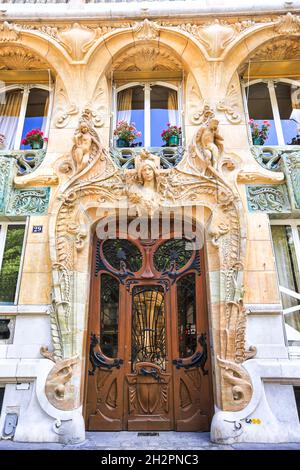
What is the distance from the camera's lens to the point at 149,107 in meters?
7.72

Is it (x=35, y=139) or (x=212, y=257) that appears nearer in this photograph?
(x=212, y=257)

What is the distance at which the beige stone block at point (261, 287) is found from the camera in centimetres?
557

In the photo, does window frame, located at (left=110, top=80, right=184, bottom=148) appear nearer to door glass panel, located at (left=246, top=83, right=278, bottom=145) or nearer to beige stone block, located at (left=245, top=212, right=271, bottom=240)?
door glass panel, located at (left=246, top=83, right=278, bottom=145)

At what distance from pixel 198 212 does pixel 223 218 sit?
51cm

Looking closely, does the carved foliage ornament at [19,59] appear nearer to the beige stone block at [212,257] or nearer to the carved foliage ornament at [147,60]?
the carved foliage ornament at [147,60]

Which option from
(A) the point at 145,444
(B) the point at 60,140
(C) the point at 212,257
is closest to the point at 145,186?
(C) the point at 212,257

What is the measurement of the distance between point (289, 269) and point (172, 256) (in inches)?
90.2

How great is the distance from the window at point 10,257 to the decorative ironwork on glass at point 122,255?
171 centimetres

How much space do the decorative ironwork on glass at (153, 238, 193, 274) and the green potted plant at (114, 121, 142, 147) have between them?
2502mm

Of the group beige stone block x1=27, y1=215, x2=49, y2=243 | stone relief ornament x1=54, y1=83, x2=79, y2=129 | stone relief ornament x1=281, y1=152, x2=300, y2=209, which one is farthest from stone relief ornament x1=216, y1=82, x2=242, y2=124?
beige stone block x1=27, y1=215, x2=49, y2=243

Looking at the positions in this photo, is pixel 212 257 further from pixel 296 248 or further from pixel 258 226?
pixel 296 248

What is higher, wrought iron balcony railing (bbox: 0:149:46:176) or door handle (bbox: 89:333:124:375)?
wrought iron balcony railing (bbox: 0:149:46:176)

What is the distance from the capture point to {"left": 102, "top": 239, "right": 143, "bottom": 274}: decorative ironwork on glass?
631cm
